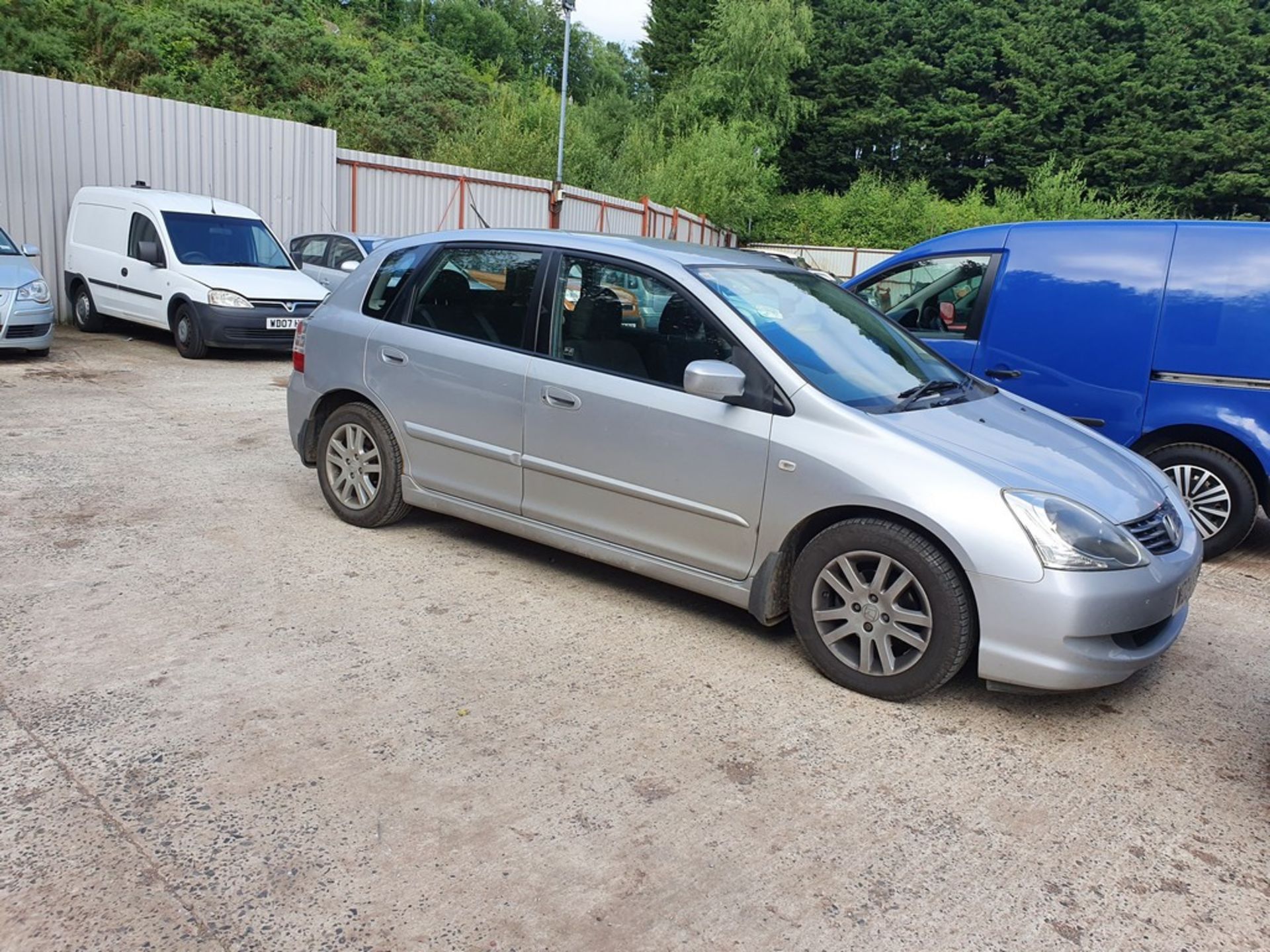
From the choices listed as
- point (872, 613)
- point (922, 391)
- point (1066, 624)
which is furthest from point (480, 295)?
point (1066, 624)

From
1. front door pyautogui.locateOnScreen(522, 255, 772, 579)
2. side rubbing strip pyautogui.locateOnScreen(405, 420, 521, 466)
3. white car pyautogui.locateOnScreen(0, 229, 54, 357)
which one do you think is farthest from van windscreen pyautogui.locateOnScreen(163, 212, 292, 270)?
front door pyautogui.locateOnScreen(522, 255, 772, 579)

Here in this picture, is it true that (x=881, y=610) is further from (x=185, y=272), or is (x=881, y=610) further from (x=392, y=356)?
(x=185, y=272)

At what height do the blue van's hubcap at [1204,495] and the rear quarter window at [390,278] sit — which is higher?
the rear quarter window at [390,278]

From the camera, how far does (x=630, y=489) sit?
4.46 m

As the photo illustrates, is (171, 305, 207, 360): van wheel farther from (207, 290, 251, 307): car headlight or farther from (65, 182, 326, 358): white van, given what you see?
(207, 290, 251, 307): car headlight

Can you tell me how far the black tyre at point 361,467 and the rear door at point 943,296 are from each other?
11.1 ft

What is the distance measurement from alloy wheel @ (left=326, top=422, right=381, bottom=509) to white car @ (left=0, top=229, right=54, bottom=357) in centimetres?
639

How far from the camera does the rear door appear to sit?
6824mm


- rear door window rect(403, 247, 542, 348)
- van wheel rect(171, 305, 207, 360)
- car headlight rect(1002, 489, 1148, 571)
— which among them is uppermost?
rear door window rect(403, 247, 542, 348)

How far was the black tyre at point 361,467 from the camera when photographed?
5.45m

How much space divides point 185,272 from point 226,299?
64 cm

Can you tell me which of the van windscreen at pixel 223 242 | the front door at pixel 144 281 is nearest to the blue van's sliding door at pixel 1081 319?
the van windscreen at pixel 223 242

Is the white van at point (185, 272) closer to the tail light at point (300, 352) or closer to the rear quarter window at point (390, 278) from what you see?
the tail light at point (300, 352)

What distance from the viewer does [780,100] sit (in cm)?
5472
